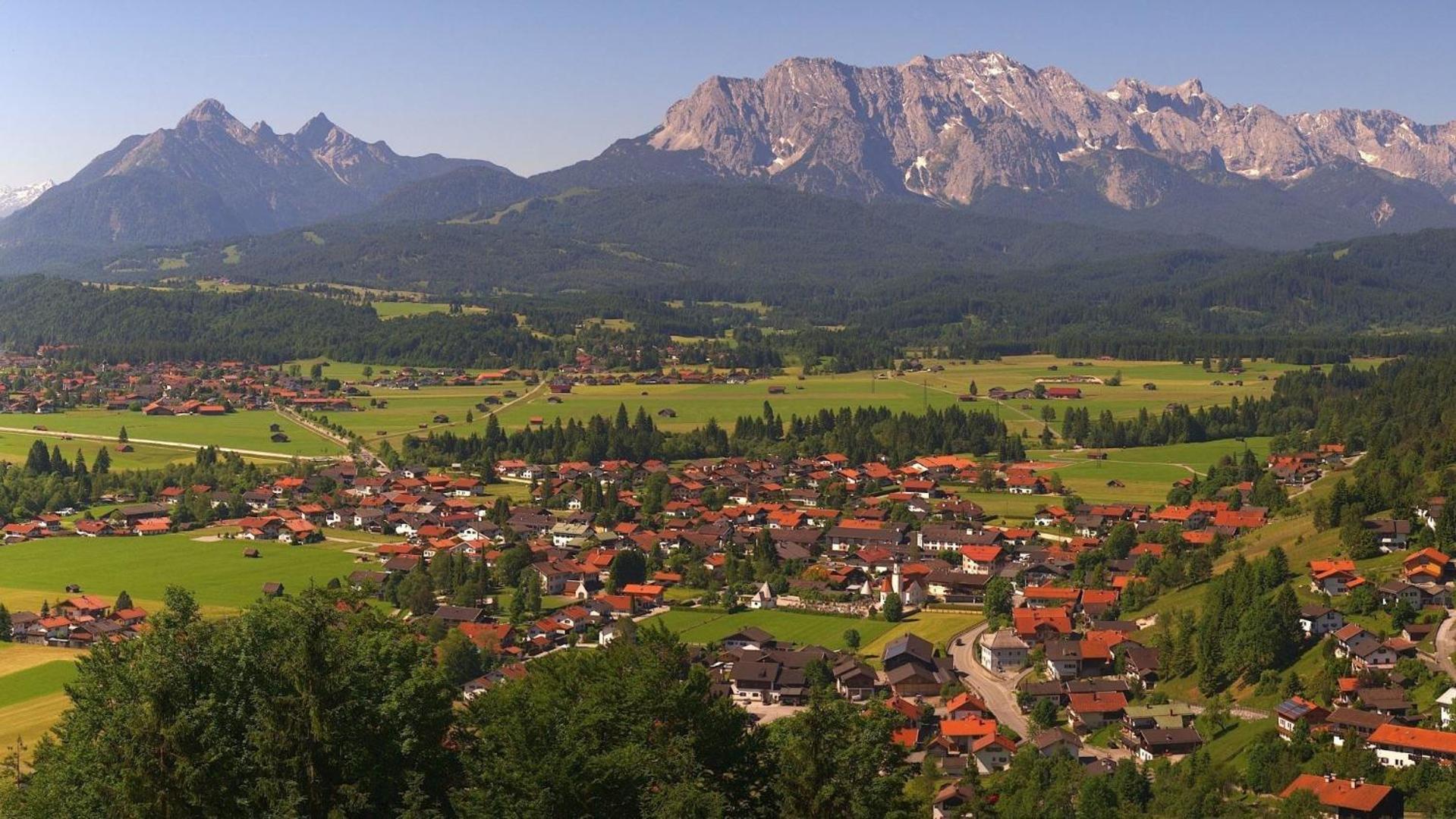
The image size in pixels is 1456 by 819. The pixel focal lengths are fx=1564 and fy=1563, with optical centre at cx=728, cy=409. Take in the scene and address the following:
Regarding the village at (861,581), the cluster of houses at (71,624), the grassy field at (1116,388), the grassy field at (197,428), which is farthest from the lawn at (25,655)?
the grassy field at (1116,388)

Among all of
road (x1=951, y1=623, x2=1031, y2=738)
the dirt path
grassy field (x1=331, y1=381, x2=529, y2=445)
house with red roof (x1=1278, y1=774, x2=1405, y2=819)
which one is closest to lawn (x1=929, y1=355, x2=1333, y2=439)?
grassy field (x1=331, y1=381, x2=529, y2=445)

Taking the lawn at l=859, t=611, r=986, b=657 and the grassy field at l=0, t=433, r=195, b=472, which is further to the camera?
the grassy field at l=0, t=433, r=195, b=472

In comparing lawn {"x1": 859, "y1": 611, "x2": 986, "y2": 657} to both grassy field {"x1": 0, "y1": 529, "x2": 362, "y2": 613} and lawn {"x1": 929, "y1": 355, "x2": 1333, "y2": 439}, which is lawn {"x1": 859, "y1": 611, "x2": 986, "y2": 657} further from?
lawn {"x1": 929, "y1": 355, "x2": 1333, "y2": 439}

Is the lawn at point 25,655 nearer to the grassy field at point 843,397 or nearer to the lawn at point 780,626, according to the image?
the lawn at point 780,626

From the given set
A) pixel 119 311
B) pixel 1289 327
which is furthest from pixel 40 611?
pixel 1289 327

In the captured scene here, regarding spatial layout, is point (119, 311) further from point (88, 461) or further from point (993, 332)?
point (993, 332)
